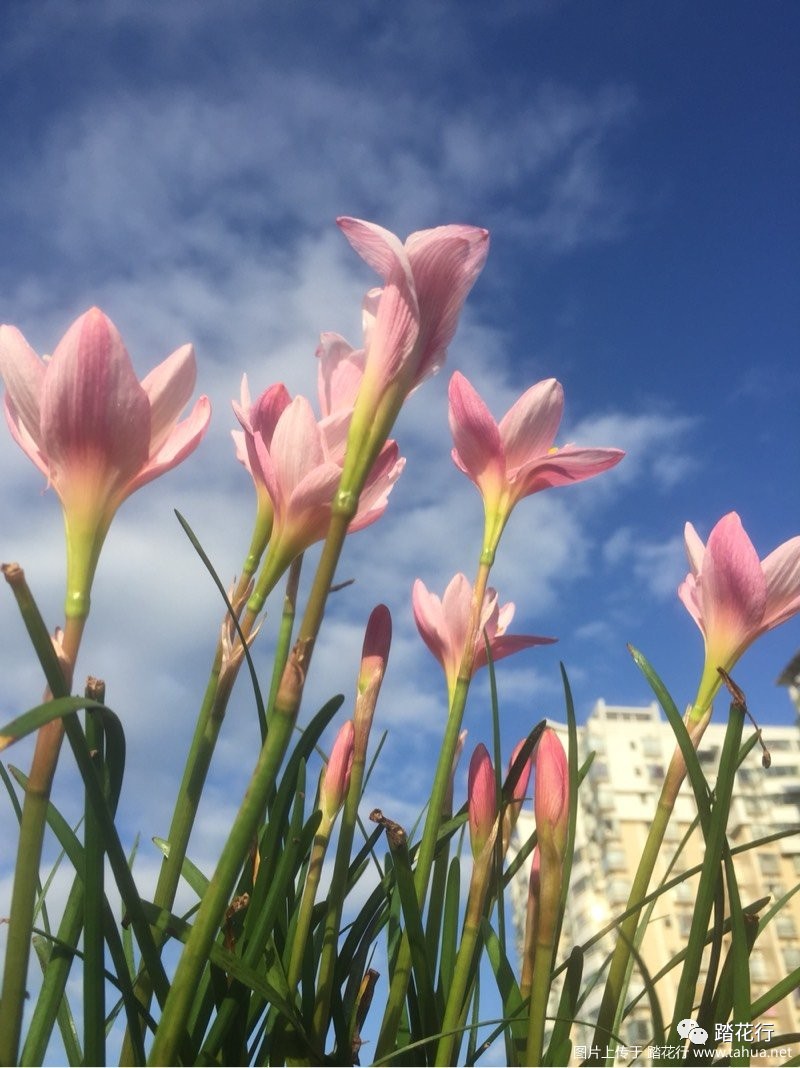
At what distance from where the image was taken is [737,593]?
2.43ft

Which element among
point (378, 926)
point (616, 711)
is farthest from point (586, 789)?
point (378, 926)

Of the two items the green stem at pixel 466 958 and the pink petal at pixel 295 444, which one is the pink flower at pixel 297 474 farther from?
the green stem at pixel 466 958

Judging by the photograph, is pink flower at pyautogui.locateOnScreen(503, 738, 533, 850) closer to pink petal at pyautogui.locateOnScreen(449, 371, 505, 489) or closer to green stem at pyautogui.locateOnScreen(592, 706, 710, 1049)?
green stem at pyautogui.locateOnScreen(592, 706, 710, 1049)

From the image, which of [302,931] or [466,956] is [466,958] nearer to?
[466,956]

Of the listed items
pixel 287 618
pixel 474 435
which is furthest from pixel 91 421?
pixel 474 435

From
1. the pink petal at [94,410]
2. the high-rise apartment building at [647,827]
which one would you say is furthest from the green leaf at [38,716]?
the high-rise apartment building at [647,827]

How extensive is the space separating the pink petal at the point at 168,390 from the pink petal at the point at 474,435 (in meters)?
0.26

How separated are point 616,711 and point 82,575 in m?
30.9

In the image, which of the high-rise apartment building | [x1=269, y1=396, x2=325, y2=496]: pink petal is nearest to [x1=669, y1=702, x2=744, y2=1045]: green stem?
[x1=269, y1=396, x2=325, y2=496]: pink petal

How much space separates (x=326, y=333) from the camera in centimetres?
71

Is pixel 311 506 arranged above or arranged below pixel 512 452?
below

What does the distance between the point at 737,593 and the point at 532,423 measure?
0.74 ft

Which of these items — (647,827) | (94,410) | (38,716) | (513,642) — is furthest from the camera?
(647,827)

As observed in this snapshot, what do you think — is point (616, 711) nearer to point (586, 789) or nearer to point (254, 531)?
point (586, 789)
